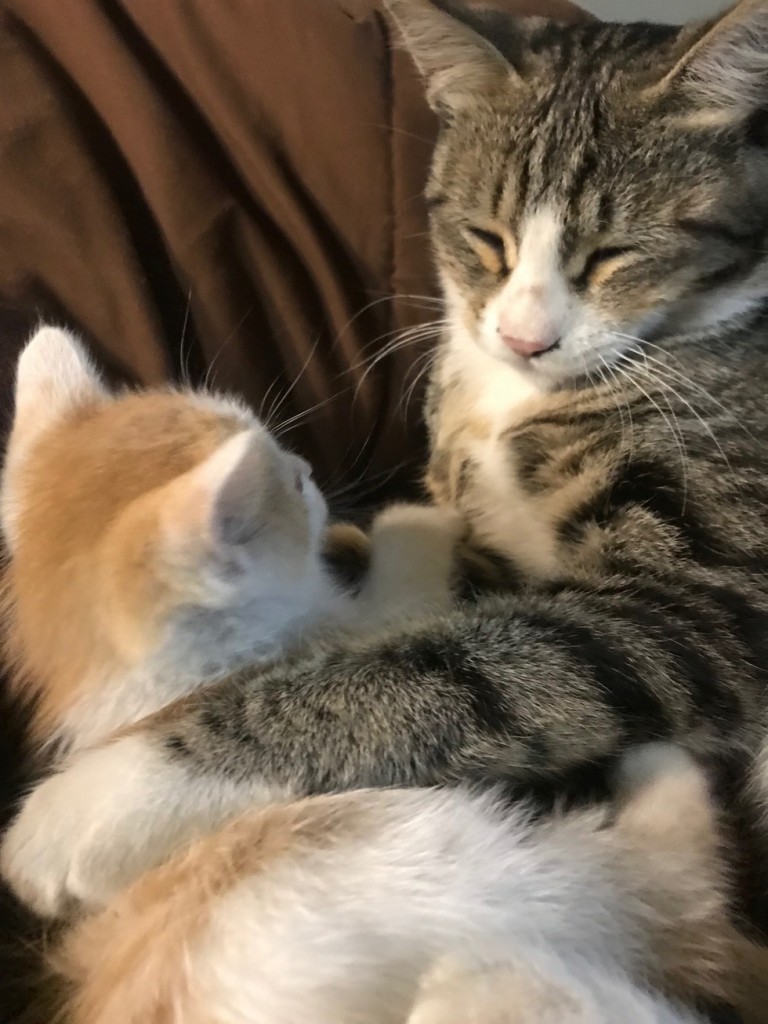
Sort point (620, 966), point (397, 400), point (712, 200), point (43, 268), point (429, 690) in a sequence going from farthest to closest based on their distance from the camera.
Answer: point (397, 400), point (43, 268), point (712, 200), point (429, 690), point (620, 966)

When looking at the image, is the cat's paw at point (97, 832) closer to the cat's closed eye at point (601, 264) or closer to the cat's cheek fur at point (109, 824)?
the cat's cheek fur at point (109, 824)

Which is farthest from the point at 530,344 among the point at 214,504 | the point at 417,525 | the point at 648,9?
the point at 648,9

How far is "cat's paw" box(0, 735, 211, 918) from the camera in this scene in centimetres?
74

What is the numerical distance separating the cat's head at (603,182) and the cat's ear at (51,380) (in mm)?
447

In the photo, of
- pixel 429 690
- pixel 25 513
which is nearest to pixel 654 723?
pixel 429 690

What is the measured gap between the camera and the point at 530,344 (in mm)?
972

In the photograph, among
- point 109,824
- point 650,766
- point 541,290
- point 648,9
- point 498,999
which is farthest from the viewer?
point 648,9

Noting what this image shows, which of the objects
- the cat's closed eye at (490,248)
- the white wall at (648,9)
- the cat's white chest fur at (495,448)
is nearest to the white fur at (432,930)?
the cat's white chest fur at (495,448)

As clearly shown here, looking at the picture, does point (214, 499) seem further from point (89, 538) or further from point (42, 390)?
point (42, 390)

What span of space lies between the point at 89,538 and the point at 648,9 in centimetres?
182

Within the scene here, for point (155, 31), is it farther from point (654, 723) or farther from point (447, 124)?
point (654, 723)

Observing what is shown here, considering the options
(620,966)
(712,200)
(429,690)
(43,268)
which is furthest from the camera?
(43,268)

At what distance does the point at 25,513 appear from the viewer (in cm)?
89

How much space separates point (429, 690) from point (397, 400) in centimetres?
60
